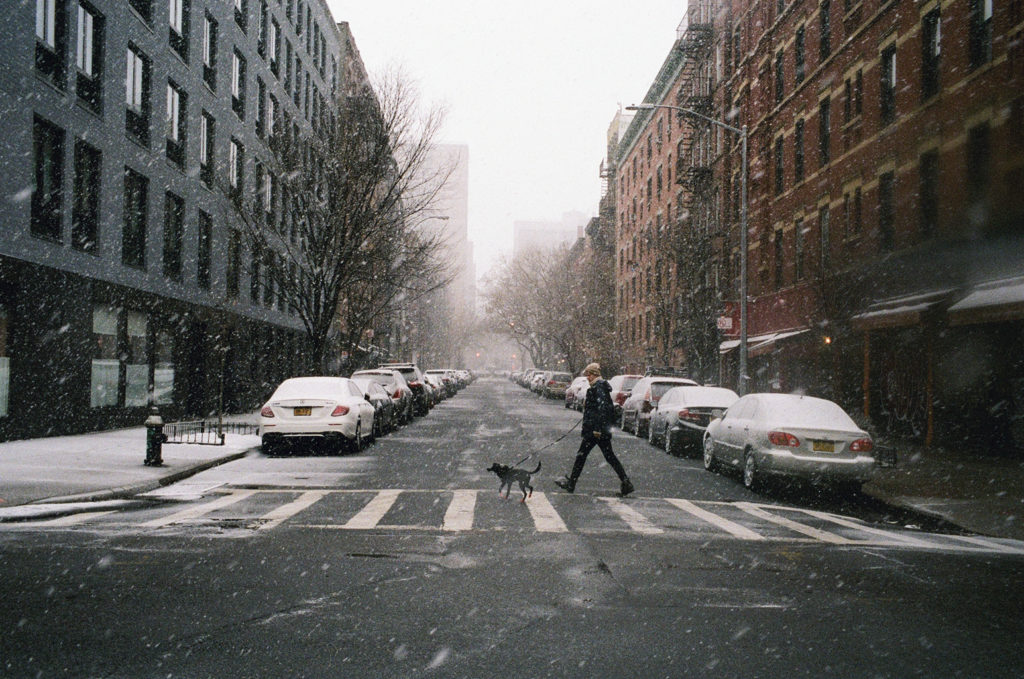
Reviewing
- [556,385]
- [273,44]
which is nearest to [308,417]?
[273,44]

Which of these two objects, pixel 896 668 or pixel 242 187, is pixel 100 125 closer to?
pixel 242 187

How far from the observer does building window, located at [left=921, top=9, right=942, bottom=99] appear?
2109cm

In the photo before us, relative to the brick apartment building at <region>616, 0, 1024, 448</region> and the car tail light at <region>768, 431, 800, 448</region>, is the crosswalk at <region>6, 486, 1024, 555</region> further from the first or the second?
the brick apartment building at <region>616, 0, 1024, 448</region>

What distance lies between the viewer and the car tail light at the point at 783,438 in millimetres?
13008

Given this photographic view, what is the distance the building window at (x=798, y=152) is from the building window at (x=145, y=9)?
20.4 m

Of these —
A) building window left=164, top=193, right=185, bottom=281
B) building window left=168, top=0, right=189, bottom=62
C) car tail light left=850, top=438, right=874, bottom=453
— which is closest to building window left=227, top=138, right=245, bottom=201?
building window left=164, top=193, right=185, bottom=281

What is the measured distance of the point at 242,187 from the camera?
34.5 meters

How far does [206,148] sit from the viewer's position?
100ft

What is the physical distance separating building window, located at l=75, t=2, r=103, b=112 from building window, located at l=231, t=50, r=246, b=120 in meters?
11.3

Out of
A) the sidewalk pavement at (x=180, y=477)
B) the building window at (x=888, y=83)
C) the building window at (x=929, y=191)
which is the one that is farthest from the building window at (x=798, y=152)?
the sidewalk pavement at (x=180, y=477)

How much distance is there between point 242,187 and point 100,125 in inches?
510

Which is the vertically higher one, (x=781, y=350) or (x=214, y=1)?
(x=214, y=1)

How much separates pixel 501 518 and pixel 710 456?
7219mm

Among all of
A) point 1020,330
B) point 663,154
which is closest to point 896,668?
point 1020,330
